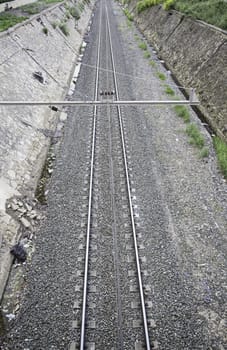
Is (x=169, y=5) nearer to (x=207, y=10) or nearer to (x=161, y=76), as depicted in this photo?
(x=207, y=10)

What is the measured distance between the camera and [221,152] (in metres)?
16.5

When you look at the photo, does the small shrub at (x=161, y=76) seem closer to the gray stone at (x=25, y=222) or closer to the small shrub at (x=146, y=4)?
the gray stone at (x=25, y=222)

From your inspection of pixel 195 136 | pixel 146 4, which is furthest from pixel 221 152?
pixel 146 4

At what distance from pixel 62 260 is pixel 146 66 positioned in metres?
25.0

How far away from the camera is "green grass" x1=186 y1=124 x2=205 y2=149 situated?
17406 millimetres

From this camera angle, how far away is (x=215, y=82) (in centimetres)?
2220

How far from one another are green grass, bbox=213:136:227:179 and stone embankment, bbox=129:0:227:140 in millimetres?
708

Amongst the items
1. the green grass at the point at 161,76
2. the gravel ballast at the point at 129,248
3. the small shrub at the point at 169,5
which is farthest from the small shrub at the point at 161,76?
the small shrub at the point at 169,5

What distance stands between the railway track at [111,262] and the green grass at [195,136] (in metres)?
3.94

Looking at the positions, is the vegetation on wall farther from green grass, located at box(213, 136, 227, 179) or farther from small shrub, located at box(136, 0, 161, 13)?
green grass, located at box(213, 136, 227, 179)

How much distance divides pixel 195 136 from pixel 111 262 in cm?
1026

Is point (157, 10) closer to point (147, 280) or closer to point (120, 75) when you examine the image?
point (120, 75)

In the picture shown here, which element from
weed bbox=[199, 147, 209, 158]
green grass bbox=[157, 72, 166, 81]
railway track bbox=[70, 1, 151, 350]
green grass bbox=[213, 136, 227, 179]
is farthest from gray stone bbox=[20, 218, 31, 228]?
green grass bbox=[157, 72, 166, 81]

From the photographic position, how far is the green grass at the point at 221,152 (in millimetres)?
15400
